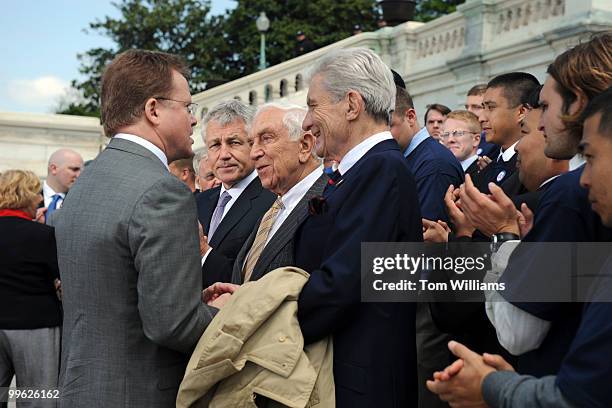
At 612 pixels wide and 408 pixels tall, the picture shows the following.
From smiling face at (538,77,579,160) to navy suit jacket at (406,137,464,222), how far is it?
1732 mm

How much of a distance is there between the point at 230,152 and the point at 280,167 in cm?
106

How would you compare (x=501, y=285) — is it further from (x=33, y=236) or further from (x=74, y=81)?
(x=74, y=81)

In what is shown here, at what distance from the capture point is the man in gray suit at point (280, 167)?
394cm

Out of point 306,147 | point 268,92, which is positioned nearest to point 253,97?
point 268,92

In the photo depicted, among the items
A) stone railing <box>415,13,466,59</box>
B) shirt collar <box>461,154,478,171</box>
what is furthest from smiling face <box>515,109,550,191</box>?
stone railing <box>415,13,466,59</box>

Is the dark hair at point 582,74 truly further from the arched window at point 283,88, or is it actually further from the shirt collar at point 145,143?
the arched window at point 283,88

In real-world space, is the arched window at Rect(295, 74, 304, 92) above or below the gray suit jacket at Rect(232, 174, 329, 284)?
above

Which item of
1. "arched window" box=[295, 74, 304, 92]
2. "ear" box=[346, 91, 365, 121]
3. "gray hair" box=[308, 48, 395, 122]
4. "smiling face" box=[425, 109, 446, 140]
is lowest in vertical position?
"ear" box=[346, 91, 365, 121]

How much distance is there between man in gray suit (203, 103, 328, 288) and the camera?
394cm

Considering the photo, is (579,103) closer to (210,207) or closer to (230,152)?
(230,152)

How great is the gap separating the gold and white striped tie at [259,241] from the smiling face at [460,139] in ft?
10.9

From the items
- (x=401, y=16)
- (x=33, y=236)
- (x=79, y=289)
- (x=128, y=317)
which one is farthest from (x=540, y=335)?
(x=401, y=16)

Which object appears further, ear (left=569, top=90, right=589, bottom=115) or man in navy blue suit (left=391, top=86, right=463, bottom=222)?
man in navy blue suit (left=391, top=86, right=463, bottom=222)

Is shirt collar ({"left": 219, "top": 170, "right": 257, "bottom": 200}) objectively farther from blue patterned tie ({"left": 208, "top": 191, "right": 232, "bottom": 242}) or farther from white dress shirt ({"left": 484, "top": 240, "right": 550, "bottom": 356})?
white dress shirt ({"left": 484, "top": 240, "right": 550, "bottom": 356})
